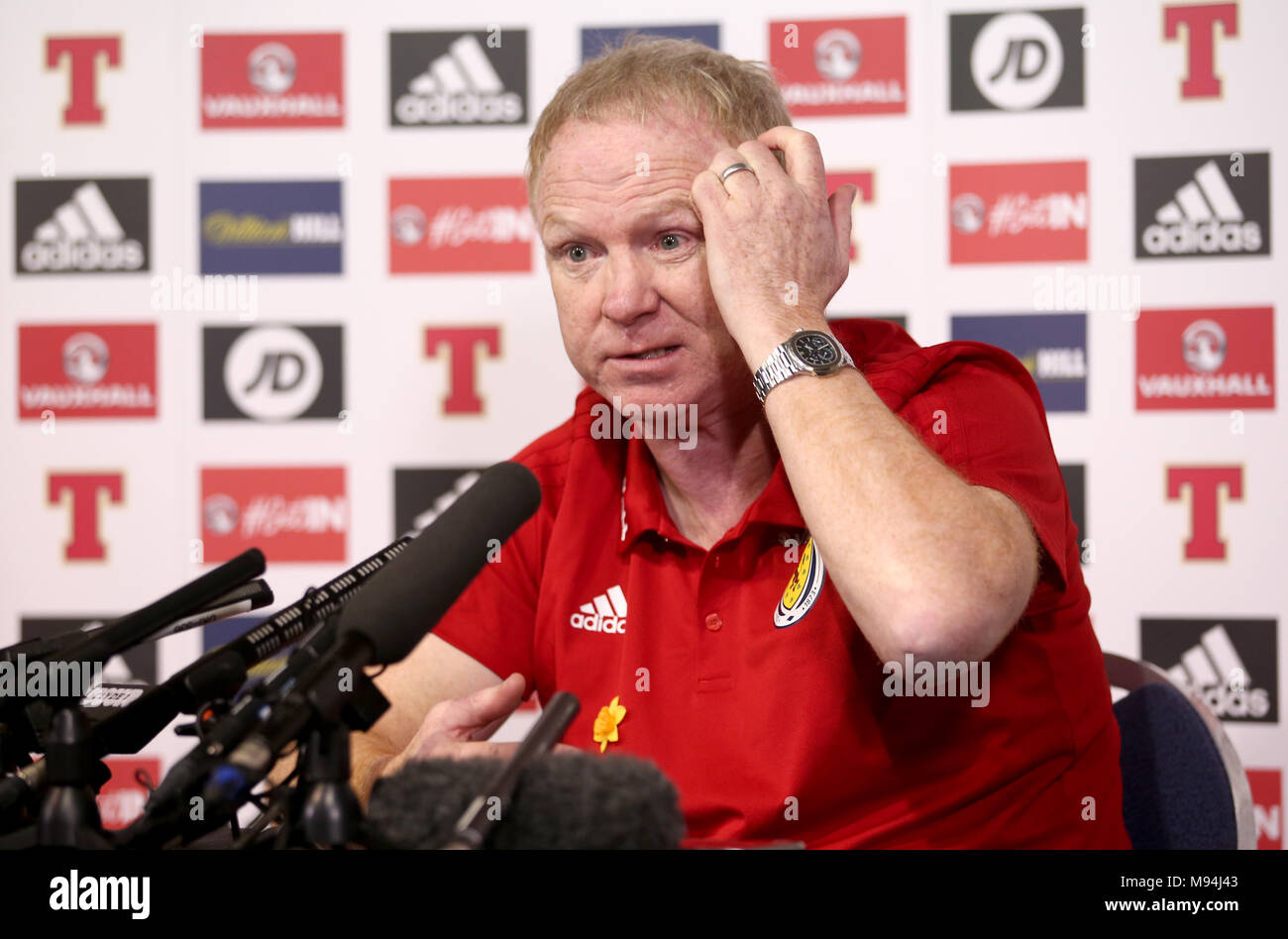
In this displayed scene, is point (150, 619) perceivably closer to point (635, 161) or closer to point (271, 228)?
point (635, 161)

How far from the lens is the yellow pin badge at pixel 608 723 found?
1.47m

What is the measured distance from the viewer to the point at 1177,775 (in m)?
1.51

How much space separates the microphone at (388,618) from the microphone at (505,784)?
3.9 inches

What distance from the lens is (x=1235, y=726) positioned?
283 centimetres

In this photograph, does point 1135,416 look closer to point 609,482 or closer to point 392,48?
point 609,482

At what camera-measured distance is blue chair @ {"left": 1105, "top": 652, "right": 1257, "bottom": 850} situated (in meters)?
1.43

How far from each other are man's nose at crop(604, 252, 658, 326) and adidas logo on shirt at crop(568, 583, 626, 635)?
0.41 meters

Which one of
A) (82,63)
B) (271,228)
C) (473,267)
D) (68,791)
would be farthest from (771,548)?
(82,63)

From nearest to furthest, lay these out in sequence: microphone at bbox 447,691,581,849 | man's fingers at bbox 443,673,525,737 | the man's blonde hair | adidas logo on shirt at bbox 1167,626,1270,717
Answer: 1. microphone at bbox 447,691,581,849
2. man's fingers at bbox 443,673,525,737
3. the man's blonde hair
4. adidas logo on shirt at bbox 1167,626,1270,717

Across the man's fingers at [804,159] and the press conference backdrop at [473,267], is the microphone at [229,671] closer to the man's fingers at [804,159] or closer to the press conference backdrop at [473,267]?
the man's fingers at [804,159]

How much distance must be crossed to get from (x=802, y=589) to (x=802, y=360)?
33 cm

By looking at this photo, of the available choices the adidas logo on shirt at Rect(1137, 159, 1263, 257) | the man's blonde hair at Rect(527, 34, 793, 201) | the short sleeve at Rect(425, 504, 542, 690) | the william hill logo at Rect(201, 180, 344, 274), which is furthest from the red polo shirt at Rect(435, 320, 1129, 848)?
the william hill logo at Rect(201, 180, 344, 274)

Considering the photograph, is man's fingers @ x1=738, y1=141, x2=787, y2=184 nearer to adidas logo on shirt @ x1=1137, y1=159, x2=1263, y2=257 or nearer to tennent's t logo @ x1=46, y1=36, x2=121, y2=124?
adidas logo on shirt @ x1=1137, y1=159, x2=1263, y2=257

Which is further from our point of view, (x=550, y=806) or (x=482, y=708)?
(x=482, y=708)
